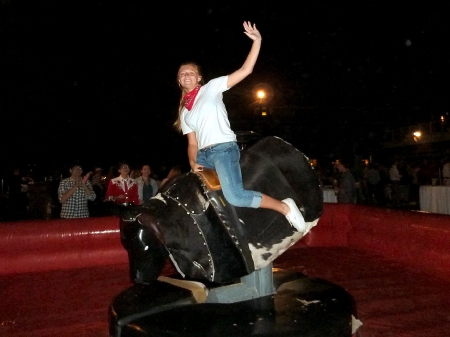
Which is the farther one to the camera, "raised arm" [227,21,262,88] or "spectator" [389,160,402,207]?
"spectator" [389,160,402,207]

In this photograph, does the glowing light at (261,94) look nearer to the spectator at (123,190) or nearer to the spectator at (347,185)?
the spectator at (347,185)

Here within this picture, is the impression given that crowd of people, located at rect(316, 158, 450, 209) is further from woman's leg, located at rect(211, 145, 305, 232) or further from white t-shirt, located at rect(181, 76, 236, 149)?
white t-shirt, located at rect(181, 76, 236, 149)

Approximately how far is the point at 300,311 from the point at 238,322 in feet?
1.57

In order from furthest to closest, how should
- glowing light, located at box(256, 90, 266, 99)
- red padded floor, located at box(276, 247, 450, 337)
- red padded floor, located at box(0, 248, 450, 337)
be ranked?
glowing light, located at box(256, 90, 266, 99)
red padded floor, located at box(0, 248, 450, 337)
red padded floor, located at box(276, 247, 450, 337)

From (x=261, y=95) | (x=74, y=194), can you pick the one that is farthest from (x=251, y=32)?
(x=261, y=95)

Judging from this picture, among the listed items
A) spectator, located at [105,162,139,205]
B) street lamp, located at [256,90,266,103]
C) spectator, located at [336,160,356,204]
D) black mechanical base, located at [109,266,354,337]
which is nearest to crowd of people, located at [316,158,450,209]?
street lamp, located at [256,90,266,103]

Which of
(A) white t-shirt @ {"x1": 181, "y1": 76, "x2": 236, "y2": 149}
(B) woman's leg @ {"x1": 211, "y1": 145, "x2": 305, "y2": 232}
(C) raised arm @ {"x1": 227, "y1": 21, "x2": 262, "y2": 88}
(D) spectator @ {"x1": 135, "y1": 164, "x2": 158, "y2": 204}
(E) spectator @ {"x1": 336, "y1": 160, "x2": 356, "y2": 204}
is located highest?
(C) raised arm @ {"x1": 227, "y1": 21, "x2": 262, "y2": 88}

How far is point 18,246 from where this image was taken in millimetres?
7008

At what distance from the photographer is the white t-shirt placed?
Answer: 10.6 ft

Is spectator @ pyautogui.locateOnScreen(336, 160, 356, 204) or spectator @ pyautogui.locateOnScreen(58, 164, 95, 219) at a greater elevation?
spectator @ pyautogui.locateOnScreen(58, 164, 95, 219)

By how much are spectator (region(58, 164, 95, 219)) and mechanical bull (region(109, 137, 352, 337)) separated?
4.32 metres

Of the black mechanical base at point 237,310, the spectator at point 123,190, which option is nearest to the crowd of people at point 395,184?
the spectator at point 123,190

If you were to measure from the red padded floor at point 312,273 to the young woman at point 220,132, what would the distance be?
6.25 feet

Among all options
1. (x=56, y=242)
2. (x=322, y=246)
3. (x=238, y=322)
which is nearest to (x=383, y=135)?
(x=322, y=246)
